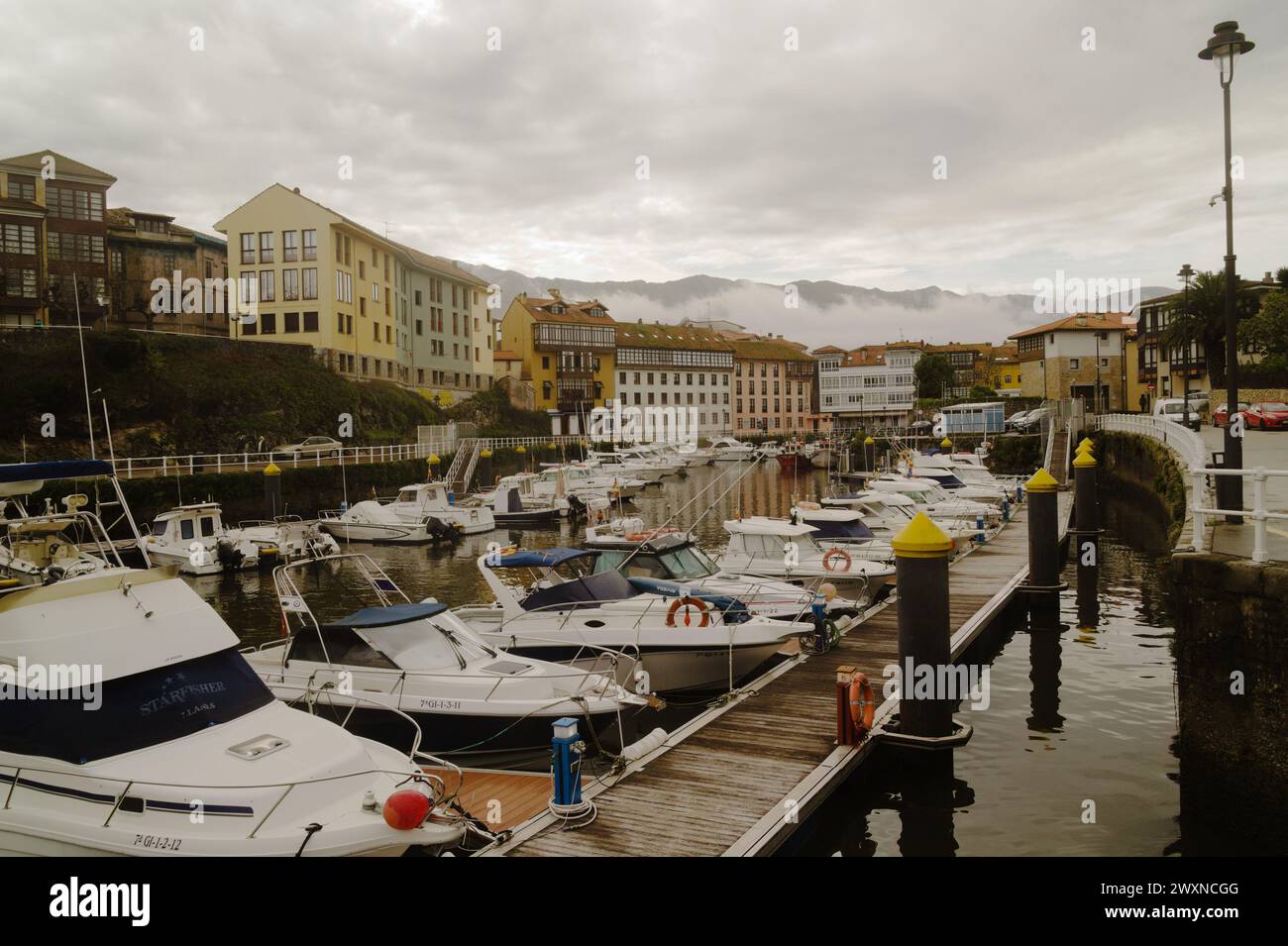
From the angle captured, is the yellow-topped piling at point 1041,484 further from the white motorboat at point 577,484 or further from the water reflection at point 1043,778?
the white motorboat at point 577,484

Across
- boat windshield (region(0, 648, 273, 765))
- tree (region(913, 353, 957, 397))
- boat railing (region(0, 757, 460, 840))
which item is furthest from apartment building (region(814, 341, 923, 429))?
boat railing (region(0, 757, 460, 840))

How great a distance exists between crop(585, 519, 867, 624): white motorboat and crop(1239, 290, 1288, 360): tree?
160ft

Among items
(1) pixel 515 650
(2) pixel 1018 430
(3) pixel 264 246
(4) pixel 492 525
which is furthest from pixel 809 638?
(3) pixel 264 246

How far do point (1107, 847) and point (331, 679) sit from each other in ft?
33.7

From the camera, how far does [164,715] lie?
352 inches

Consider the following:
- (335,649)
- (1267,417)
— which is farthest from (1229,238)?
(1267,417)

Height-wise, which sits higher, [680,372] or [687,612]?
[680,372]

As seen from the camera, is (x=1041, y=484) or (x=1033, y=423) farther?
(x=1033, y=423)

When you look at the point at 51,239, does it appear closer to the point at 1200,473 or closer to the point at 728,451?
the point at 728,451

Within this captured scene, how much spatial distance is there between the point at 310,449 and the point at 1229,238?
4374 centimetres

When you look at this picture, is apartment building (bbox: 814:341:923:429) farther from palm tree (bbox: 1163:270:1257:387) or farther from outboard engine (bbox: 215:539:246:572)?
outboard engine (bbox: 215:539:246:572)

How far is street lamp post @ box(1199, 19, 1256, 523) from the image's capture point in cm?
1429

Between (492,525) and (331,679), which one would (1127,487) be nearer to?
(492,525)

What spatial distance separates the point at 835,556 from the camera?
23.0 m
